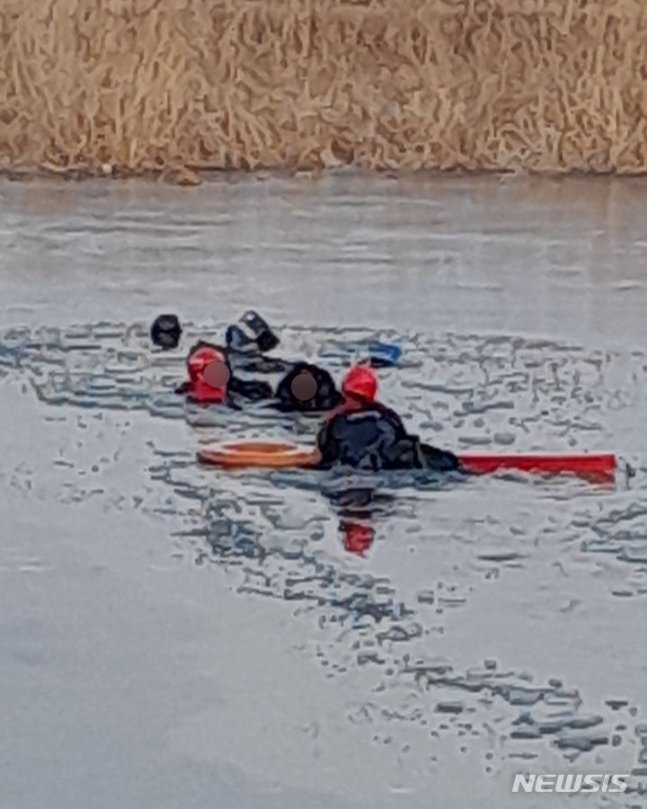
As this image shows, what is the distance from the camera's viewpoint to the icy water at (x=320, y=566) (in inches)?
165

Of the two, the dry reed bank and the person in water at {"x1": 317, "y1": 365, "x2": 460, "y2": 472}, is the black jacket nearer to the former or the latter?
the person in water at {"x1": 317, "y1": 365, "x2": 460, "y2": 472}

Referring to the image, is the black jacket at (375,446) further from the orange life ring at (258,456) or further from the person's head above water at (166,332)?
the person's head above water at (166,332)

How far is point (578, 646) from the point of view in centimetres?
486

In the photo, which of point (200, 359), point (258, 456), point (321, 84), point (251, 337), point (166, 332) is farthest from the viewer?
point (321, 84)

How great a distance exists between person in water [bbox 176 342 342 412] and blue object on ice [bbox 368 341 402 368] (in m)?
0.48

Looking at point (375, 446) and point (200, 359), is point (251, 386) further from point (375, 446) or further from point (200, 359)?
point (375, 446)

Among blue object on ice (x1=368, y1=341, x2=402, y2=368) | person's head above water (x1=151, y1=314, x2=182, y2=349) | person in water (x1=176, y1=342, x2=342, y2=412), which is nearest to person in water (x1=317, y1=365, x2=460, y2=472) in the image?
person in water (x1=176, y1=342, x2=342, y2=412)

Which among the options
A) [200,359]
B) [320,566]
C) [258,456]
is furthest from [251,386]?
[320,566]

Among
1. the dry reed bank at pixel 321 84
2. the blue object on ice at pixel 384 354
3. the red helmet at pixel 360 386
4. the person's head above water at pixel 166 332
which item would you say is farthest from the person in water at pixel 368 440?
the dry reed bank at pixel 321 84

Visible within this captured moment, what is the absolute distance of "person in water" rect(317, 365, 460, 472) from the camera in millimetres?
6410

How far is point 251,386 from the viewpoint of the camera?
7.53 meters

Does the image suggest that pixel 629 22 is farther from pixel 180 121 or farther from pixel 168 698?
pixel 168 698

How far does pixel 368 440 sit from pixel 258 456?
34 centimetres

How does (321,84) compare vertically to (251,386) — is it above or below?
above
